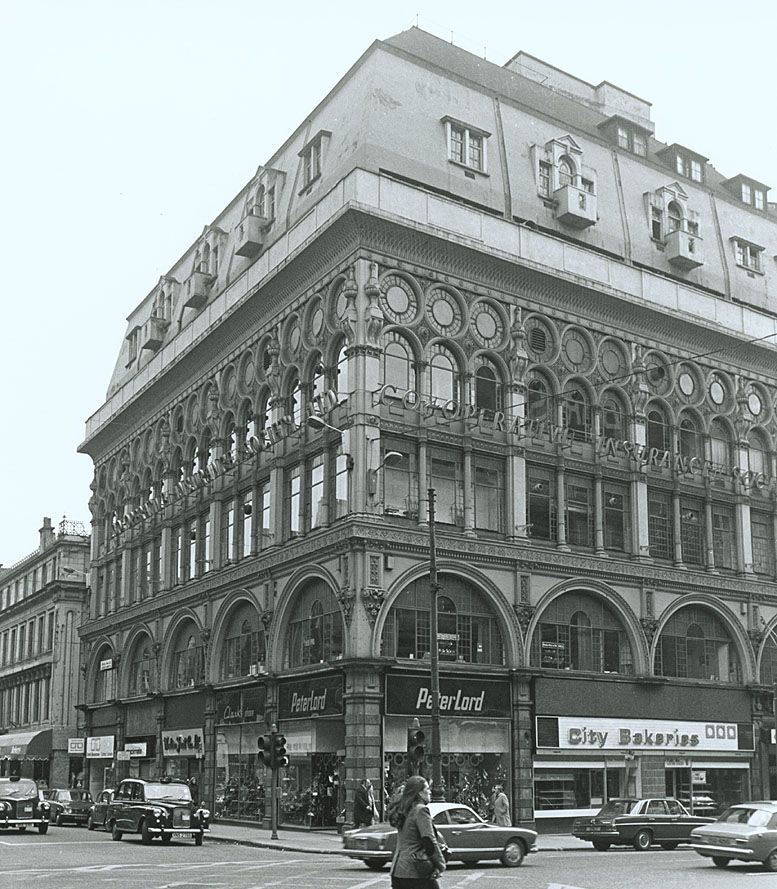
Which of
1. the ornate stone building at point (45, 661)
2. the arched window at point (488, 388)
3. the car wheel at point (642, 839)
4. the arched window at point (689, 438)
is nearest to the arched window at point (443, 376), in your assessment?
the arched window at point (488, 388)

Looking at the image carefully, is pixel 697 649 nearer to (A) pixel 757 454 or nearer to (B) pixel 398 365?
(A) pixel 757 454

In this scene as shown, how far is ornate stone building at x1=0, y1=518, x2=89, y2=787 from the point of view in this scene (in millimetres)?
76562

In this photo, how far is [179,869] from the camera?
27.2 m

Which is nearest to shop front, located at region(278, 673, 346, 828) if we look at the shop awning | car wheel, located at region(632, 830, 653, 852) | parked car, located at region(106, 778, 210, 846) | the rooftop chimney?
parked car, located at region(106, 778, 210, 846)

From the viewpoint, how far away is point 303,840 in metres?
37.6

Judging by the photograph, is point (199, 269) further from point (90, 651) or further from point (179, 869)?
point (179, 869)

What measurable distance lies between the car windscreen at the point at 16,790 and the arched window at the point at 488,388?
2094cm

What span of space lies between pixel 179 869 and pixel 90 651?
135 ft

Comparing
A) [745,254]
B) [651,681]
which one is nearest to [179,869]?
[651,681]

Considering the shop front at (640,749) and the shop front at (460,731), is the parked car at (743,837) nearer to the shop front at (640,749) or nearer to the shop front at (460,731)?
the shop front at (460,731)

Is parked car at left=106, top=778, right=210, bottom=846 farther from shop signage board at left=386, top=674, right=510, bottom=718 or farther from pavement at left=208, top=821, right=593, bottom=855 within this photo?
shop signage board at left=386, top=674, right=510, bottom=718

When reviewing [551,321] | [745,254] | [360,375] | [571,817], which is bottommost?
[571,817]

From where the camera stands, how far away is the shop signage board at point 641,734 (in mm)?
43906

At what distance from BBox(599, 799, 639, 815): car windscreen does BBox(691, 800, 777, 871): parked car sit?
705cm
